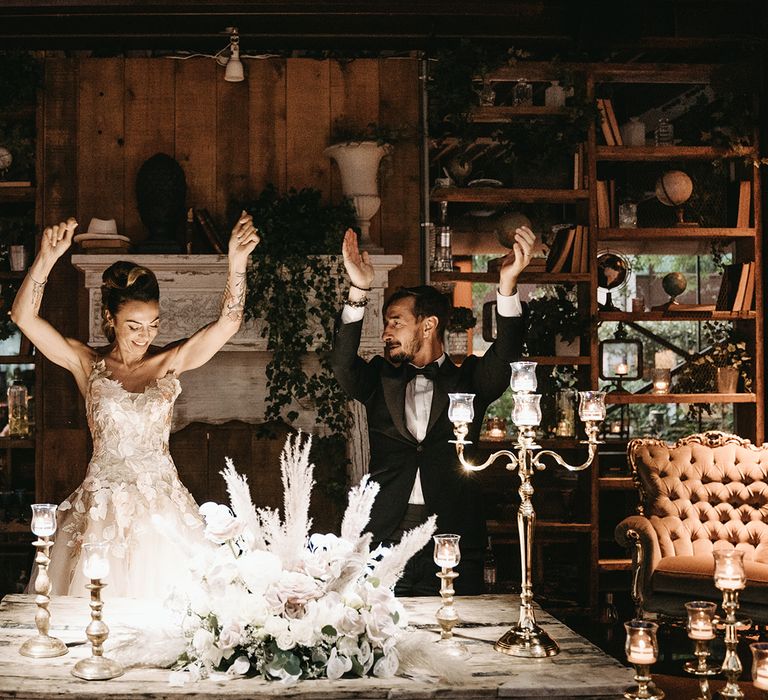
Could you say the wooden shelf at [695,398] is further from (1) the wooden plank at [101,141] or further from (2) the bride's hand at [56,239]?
(2) the bride's hand at [56,239]

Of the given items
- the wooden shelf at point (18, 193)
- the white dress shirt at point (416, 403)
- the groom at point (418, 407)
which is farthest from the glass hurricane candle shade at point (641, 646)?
the wooden shelf at point (18, 193)

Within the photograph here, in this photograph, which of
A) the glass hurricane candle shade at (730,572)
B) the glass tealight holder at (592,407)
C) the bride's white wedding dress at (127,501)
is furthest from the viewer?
the bride's white wedding dress at (127,501)

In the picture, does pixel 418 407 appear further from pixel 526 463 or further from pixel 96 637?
pixel 96 637

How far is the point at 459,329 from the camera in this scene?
567 centimetres

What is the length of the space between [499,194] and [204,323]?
1.70m

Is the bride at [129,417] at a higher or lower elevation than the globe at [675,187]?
lower

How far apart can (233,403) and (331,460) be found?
23.2 inches

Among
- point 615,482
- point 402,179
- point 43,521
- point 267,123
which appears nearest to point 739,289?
point 615,482

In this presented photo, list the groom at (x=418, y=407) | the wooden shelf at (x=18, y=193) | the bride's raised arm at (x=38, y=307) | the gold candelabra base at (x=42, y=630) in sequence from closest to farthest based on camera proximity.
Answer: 1. the gold candelabra base at (x=42, y=630)
2. the groom at (x=418, y=407)
3. the bride's raised arm at (x=38, y=307)
4. the wooden shelf at (x=18, y=193)

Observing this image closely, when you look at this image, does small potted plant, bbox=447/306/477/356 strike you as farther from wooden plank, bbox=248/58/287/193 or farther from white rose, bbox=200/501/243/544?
white rose, bbox=200/501/243/544

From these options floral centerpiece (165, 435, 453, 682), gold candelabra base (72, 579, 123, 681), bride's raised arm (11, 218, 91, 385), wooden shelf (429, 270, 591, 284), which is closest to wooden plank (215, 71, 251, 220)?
wooden shelf (429, 270, 591, 284)

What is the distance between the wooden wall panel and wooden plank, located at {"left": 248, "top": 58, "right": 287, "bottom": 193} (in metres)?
0.04

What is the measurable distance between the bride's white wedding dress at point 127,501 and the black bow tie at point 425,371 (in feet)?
2.88

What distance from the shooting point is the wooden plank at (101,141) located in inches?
215
